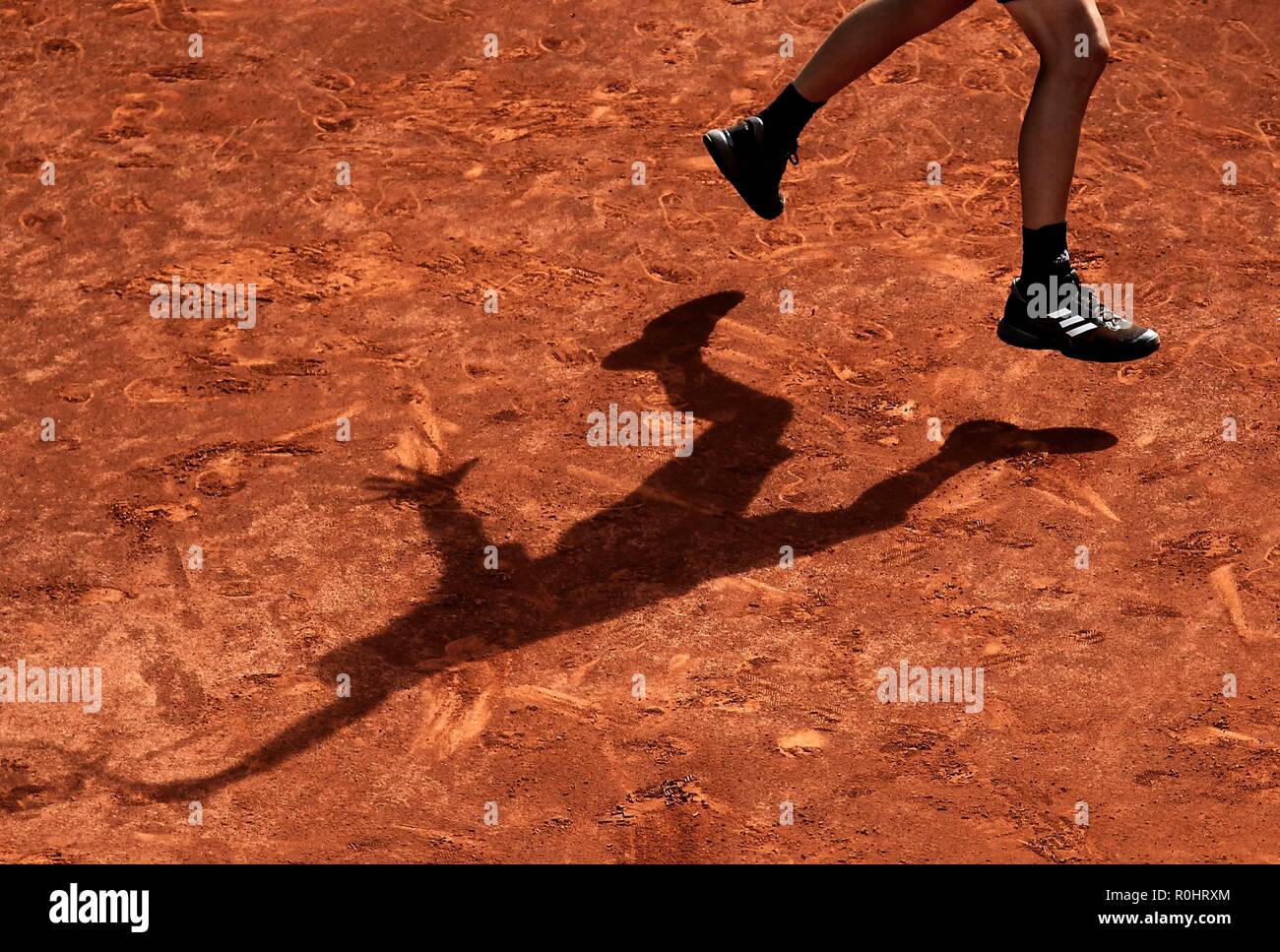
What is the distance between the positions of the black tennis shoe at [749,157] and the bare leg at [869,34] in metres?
0.26

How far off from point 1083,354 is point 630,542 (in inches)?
63.8

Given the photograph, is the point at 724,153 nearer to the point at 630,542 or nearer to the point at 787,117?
the point at 787,117

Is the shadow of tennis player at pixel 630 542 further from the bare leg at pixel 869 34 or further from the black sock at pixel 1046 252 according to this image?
the bare leg at pixel 869 34

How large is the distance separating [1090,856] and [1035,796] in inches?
9.3

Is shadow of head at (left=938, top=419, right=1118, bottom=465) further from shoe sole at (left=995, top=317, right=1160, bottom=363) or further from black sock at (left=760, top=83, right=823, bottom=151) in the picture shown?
black sock at (left=760, top=83, right=823, bottom=151)

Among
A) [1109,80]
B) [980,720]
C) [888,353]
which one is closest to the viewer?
[980,720]

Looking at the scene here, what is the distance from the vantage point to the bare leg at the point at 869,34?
5.53m

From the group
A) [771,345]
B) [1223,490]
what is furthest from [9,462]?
[1223,490]

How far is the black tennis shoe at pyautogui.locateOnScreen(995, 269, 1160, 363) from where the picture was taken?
5.31 meters

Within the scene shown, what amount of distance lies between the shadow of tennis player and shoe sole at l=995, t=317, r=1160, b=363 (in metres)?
0.29

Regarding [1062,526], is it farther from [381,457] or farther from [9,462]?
[9,462]

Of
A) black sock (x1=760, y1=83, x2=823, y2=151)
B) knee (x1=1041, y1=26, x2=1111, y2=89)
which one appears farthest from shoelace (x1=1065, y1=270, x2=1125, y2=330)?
black sock (x1=760, y1=83, x2=823, y2=151)

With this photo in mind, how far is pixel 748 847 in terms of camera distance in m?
4.12

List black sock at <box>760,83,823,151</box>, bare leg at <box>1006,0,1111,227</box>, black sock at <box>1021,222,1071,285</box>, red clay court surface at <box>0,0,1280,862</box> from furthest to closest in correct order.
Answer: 1. black sock at <box>760,83,823,151</box>
2. black sock at <box>1021,222,1071,285</box>
3. bare leg at <box>1006,0,1111,227</box>
4. red clay court surface at <box>0,0,1280,862</box>
